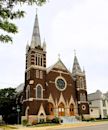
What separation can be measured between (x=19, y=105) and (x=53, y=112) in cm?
1082

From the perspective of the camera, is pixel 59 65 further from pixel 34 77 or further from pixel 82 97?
pixel 82 97

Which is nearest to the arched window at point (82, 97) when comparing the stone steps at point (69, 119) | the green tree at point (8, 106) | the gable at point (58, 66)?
the stone steps at point (69, 119)

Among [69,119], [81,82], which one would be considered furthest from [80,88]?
[69,119]

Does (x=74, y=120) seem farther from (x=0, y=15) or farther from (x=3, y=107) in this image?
(x=0, y=15)

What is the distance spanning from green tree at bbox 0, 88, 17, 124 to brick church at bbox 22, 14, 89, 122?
707cm

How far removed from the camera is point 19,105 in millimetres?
54000

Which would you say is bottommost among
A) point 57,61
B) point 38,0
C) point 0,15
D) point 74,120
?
point 74,120

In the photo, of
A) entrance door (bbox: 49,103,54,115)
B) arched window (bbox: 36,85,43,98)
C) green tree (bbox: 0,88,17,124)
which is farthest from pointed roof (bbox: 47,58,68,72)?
green tree (bbox: 0,88,17,124)

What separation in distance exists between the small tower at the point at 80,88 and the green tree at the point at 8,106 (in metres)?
17.0

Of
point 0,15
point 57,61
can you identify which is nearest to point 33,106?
point 57,61

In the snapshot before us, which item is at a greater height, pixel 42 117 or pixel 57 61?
pixel 57 61

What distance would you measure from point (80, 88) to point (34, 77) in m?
14.2

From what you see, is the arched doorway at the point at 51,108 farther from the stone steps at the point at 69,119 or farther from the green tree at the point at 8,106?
the green tree at the point at 8,106

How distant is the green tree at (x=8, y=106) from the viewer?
53.3 m
